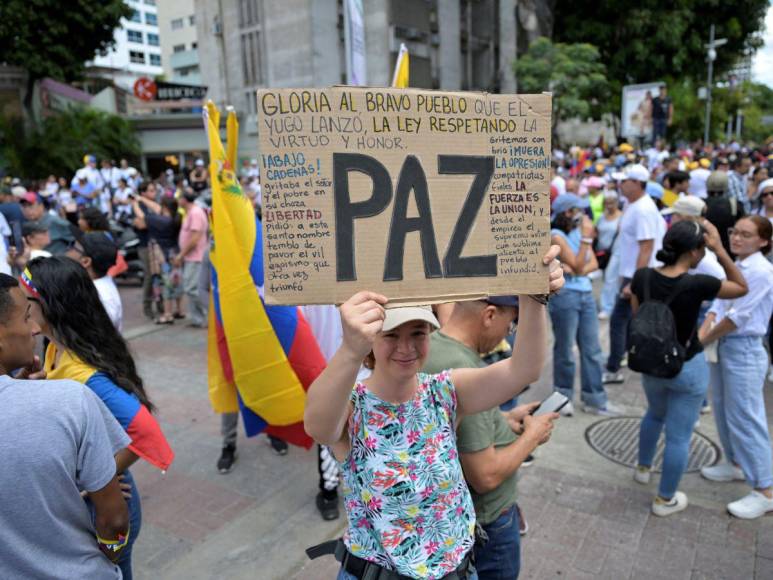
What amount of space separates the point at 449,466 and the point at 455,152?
3.25 feet

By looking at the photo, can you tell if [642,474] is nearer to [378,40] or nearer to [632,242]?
[632,242]

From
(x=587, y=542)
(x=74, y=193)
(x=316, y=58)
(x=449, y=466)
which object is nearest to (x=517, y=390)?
(x=449, y=466)

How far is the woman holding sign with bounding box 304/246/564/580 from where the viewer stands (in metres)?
1.79

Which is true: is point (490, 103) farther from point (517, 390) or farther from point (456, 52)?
point (456, 52)

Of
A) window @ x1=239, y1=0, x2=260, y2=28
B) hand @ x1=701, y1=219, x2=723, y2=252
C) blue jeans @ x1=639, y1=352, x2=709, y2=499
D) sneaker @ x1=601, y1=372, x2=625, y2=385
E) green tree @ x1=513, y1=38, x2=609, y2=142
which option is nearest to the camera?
blue jeans @ x1=639, y1=352, x2=709, y2=499

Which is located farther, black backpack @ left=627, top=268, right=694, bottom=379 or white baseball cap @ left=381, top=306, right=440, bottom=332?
black backpack @ left=627, top=268, right=694, bottom=379

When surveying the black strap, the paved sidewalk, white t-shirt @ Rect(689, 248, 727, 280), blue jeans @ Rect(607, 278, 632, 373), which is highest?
white t-shirt @ Rect(689, 248, 727, 280)

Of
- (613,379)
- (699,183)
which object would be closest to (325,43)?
(699,183)

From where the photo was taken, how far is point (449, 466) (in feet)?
6.13

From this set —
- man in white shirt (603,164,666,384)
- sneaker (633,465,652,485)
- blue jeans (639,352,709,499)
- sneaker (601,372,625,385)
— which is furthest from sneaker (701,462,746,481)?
sneaker (601,372,625,385)

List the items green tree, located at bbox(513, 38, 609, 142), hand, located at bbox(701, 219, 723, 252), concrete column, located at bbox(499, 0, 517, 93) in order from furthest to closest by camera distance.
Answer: concrete column, located at bbox(499, 0, 517, 93), green tree, located at bbox(513, 38, 609, 142), hand, located at bbox(701, 219, 723, 252)

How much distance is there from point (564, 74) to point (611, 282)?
20.9m

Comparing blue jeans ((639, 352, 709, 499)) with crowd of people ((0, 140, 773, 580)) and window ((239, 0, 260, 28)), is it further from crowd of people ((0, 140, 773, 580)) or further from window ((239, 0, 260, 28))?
window ((239, 0, 260, 28))

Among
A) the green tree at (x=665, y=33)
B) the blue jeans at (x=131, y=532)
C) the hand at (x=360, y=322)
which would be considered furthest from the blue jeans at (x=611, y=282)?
the green tree at (x=665, y=33)
